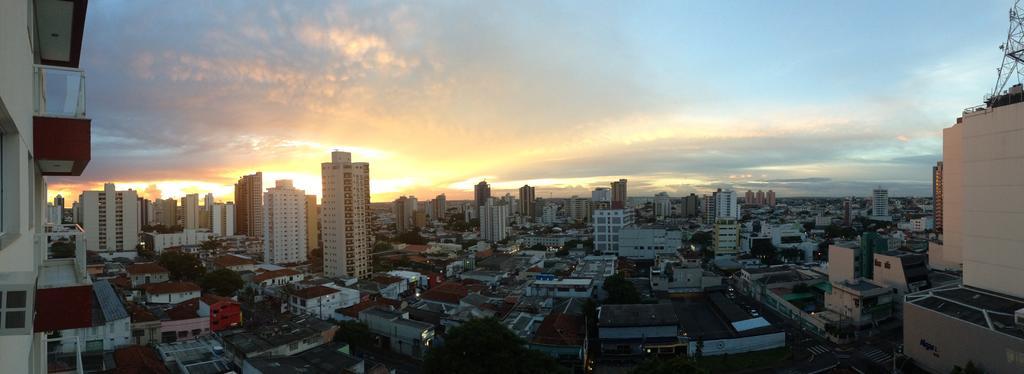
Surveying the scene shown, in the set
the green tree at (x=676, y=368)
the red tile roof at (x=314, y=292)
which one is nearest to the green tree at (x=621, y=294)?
the green tree at (x=676, y=368)

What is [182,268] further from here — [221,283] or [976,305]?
[976,305]

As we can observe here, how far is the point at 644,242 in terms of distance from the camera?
26.5m

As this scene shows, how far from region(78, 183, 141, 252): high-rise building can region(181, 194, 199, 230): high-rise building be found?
1440cm

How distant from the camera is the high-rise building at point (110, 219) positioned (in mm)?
25984

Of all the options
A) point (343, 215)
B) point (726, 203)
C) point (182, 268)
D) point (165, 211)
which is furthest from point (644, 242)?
point (165, 211)

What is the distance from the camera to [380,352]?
471 inches

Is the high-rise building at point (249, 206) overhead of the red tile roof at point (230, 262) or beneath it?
overhead

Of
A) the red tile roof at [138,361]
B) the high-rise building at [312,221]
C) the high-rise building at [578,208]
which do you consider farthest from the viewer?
the high-rise building at [578,208]

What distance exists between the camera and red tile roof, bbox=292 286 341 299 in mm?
14781

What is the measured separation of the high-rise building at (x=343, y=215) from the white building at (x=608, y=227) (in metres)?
13.5

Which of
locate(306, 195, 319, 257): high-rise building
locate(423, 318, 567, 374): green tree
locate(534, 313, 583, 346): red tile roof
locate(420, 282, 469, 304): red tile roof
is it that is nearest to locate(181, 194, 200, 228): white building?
locate(306, 195, 319, 257): high-rise building

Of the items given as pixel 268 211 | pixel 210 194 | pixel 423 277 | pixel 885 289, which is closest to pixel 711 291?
pixel 885 289

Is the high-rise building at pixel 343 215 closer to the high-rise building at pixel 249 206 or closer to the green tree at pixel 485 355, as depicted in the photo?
the green tree at pixel 485 355

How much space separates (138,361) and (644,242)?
22621 mm
